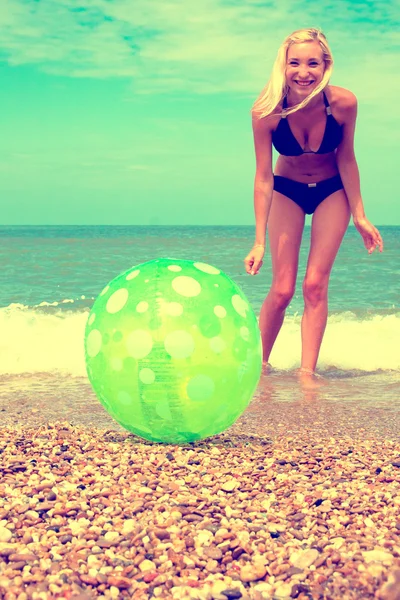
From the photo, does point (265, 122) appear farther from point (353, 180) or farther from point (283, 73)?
point (353, 180)

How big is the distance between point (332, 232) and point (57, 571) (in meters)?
3.61

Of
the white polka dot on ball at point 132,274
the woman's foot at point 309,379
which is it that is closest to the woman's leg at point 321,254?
the woman's foot at point 309,379

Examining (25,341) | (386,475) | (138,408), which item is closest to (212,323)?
(138,408)

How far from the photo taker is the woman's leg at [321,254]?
540 centimetres

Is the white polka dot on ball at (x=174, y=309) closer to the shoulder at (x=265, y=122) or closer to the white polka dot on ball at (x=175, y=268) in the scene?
the white polka dot on ball at (x=175, y=268)

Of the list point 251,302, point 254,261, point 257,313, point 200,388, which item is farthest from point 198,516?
point 251,302

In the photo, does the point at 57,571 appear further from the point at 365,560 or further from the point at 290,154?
the point at 290,154

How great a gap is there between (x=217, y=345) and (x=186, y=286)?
0.32 m

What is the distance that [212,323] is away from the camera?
3.46 meters

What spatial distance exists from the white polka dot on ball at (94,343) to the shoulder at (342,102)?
2.52 meters

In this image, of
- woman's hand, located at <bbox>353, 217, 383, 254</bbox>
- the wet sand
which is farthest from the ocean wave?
woman's hand, located at <bbox>353, 217, 383, 254</bbox>

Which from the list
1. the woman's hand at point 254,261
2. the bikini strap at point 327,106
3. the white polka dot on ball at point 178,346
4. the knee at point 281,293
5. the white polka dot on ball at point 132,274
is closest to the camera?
the white polka dot on ball at point 178,346

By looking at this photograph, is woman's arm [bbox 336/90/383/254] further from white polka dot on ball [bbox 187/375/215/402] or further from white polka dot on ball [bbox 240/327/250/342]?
white polka dot on ball [bbox 187/375/215/402]

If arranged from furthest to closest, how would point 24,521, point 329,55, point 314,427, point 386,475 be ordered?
1. point 329,55
2. point 314,427
3. point 386,475
4. point 24,521
